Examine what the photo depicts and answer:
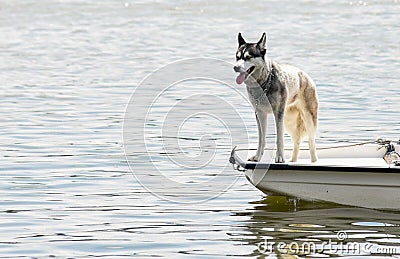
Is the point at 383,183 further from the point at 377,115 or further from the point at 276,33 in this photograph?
the point at 276,33

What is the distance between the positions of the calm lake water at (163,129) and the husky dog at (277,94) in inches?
30.4

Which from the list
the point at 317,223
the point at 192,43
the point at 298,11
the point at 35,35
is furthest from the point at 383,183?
the point at 298,11

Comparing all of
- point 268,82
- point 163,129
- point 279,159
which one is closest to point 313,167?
point 279,159

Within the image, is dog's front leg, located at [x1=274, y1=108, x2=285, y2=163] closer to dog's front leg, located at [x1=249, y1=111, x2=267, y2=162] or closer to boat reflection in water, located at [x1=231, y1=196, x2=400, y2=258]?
dog's front leg, located at [x1=249, y1=111, x2=267, y2=162]

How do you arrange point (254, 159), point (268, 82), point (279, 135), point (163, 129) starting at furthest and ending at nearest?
1. point (163, 129)
2. point (254, 159)
3. point (279, 135)
4. point (268, 82)

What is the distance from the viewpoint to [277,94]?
34.9ft

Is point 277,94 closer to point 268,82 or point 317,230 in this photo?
point 268,82

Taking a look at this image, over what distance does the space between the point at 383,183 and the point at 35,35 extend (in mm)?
21752

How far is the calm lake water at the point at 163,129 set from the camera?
415 inches

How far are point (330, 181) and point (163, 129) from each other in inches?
253

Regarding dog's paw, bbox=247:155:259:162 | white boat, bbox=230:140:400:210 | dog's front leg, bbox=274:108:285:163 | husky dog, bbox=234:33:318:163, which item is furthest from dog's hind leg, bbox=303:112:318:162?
dog's paw, bbox=247:155:259:162

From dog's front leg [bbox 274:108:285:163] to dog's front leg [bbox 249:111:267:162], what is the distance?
135 mm

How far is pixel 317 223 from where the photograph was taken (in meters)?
10.9

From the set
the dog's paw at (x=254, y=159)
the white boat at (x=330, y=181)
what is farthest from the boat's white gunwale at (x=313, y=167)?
the dog's paw at (x=254, y=159)
